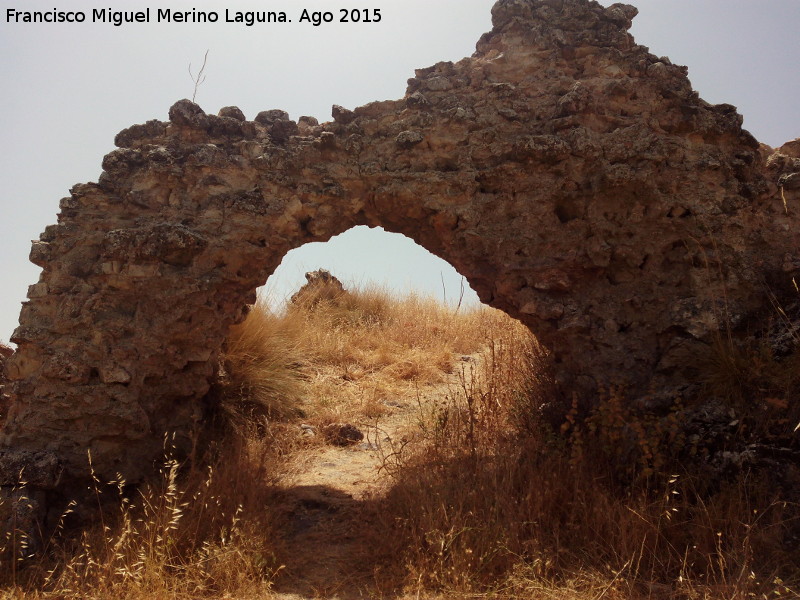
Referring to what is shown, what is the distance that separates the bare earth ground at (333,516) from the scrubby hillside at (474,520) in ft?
0.05

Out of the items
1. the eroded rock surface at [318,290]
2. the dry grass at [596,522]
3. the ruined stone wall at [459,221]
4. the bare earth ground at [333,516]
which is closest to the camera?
the dry grass at [596,522]

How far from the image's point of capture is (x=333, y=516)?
3.89 m

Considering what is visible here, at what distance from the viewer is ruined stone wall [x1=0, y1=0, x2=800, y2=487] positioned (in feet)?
12.6

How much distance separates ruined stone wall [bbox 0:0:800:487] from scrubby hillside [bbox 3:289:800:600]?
46 cm

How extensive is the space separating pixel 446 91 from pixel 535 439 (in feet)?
9.04

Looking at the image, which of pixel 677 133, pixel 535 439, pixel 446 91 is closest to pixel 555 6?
pixel 446 91

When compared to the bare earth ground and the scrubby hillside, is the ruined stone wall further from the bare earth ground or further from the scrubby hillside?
the bare earth ground

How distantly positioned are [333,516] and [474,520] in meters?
1.10

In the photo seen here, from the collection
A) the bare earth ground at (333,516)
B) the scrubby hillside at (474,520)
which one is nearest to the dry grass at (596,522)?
the scrubby hillside at (474,520)

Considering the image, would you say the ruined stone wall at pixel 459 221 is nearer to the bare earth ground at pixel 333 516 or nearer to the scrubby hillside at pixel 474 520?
the scrubby hillside at pixel 474 520

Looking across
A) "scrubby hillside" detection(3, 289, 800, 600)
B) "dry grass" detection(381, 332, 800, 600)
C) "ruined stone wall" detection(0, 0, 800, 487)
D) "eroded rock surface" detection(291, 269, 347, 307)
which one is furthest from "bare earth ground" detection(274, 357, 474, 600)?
"eroded rock surface" detection(291, 269, 347, 307)

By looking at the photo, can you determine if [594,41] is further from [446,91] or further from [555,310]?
[555,310]

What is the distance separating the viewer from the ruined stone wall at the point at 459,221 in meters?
3.85

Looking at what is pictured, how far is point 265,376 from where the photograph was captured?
18.9 ft
